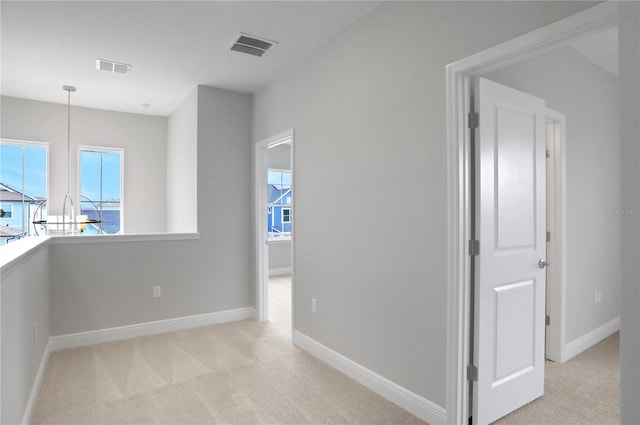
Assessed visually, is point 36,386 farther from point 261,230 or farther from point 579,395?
point 579,395

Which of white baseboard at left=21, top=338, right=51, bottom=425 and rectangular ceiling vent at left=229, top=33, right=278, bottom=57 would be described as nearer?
white baseboard at left=21, top=338, right=51, bottom=425

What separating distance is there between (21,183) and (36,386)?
3.46 m

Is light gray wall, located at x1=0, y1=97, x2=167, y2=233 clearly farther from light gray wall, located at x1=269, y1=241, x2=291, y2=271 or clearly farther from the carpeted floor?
the carpeted floor

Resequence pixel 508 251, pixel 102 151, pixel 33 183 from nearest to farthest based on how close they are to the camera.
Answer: pixel 508 251 < pixel 33 183 < pixel 102 151

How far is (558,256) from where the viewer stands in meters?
3.10

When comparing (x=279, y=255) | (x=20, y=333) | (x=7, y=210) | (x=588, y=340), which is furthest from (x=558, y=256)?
(x=7, y=210)

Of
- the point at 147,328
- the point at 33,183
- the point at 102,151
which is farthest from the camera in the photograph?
the point at 102,151

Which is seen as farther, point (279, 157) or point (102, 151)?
point (279, 157)

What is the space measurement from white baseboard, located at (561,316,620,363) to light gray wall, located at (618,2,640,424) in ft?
8.99

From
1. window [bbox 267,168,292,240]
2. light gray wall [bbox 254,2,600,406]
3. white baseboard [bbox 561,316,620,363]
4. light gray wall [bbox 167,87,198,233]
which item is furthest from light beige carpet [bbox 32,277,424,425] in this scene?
window [bbox 267,168,292,240]

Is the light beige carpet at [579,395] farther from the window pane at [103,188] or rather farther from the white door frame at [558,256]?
the window pane at [103,188]

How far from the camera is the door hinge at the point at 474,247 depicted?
2102mm

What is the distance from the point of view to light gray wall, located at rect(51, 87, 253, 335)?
3.60 m

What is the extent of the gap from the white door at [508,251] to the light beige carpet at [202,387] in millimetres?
616
